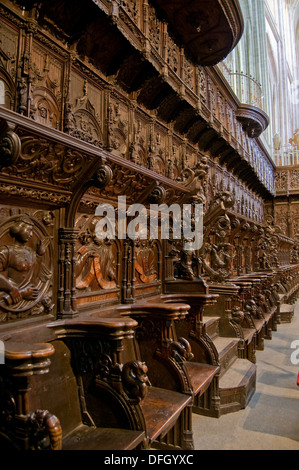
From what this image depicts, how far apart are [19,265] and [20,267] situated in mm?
12

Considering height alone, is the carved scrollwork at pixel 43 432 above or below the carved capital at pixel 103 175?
below

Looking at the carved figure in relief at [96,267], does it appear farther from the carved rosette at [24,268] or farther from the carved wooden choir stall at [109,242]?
the carved rosette at [24,268]

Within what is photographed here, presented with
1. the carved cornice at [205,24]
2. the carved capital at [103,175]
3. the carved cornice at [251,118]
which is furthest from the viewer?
the carved cornice at [251,118]

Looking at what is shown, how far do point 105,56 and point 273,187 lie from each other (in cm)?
1142

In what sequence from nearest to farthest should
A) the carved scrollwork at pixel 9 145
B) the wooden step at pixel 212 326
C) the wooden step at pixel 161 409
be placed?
the carved scrollwork at pixel 9 145 → the wooden step at pixel 161 409 → the wooden step at pixel 212 326

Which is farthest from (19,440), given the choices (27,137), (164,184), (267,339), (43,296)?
(267,339)

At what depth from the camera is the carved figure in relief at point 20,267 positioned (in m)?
1.71

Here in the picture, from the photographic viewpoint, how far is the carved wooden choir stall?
63.9 inches

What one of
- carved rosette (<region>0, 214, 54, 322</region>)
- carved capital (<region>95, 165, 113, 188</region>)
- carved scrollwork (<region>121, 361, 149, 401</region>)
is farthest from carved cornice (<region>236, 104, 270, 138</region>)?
carved scrollwork (<region>121, 361, 149, 401</region>)

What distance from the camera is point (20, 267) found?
5.81 ft

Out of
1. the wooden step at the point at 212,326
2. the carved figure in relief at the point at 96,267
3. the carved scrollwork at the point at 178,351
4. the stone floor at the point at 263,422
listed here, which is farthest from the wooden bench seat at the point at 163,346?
the wooden step at the point at 212,326

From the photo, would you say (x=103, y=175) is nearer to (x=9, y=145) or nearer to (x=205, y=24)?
(x=9, y=145)

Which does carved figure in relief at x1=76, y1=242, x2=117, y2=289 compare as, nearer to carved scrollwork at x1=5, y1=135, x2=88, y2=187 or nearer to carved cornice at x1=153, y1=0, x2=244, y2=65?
carved scrollwork at x1=5, y1=135, x2=88, y2=187

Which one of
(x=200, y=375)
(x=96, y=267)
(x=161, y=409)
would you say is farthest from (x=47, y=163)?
(x=200, y=375)
